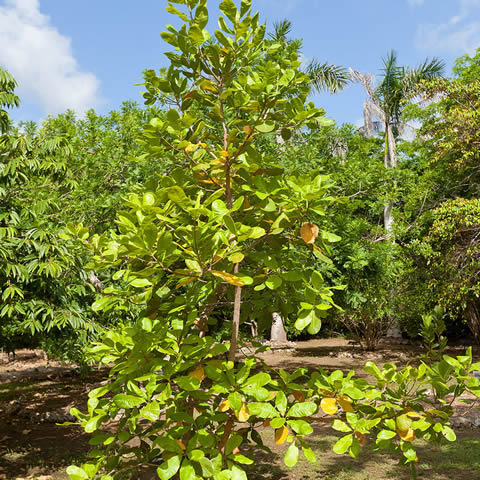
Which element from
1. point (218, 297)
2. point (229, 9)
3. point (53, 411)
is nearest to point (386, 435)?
point (218, 297)

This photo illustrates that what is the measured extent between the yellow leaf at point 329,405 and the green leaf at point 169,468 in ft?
2.40

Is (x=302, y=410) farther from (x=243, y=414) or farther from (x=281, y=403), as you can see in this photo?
(x=243, y=414)

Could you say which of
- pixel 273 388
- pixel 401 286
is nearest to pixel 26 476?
pixel 273 388

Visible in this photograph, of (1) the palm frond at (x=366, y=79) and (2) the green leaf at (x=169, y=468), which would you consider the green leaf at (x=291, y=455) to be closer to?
(2) the green leaf at (x=169, y=468)

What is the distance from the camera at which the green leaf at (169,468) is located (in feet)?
6.15

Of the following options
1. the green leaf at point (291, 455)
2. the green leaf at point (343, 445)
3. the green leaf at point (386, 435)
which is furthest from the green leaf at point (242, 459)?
the green leaf at point (386, 435)

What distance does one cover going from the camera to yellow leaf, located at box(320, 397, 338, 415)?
83.3 inches

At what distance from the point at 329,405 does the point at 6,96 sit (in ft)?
15.9

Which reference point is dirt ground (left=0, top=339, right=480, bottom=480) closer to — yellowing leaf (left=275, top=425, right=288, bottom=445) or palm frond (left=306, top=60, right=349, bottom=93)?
yellowing leaf (left=275, top=425, right=288, bottom=445)

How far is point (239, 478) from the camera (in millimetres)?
2025

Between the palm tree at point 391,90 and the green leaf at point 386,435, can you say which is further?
the palm tree at point 391,90

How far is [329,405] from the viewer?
2.14 m

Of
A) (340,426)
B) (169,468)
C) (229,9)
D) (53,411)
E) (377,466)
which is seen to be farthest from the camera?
(53,411)

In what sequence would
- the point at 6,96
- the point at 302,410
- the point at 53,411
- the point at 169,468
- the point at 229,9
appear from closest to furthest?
the point at 169,468
the point at 302,410
the point at 229,9
the point at 6,96
the point at 53,411
